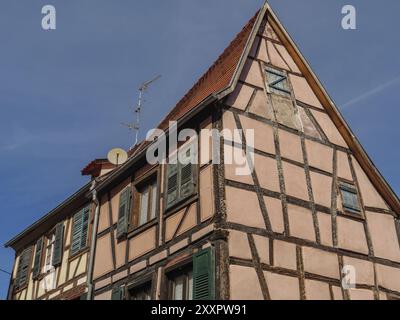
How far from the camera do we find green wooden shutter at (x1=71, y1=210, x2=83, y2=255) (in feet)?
44.3

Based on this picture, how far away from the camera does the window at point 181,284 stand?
9.30 metres

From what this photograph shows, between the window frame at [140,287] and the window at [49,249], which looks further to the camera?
the window at [49,249]

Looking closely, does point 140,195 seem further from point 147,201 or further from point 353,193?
point 353,193

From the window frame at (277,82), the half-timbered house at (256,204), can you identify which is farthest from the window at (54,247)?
the window frame at (277,82)

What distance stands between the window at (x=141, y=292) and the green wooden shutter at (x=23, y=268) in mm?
6180

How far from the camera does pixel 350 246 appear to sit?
10.6 m

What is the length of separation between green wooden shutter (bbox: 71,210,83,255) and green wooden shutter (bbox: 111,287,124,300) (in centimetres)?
261

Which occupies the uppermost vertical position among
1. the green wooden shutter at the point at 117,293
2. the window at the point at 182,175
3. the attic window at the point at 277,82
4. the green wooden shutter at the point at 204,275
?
the attic window at the point at 277,82

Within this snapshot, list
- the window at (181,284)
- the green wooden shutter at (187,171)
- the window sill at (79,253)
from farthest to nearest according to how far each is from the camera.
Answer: the window sill at (79,253)
the green wooden shutter at (187,171)
the window at (181,284)

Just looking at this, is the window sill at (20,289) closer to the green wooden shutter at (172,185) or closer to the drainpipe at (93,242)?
the drainpipe at (93,242)

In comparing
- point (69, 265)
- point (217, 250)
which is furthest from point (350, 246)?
point (69, 265)

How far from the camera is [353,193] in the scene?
11.5 m

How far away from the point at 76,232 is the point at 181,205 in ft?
16.0

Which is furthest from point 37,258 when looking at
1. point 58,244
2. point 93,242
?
point 93,242
